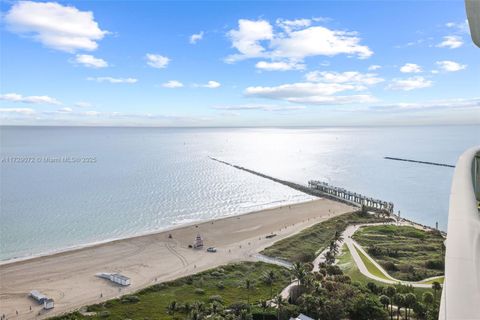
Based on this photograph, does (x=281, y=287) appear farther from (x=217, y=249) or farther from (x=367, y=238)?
(x=367, y=238)

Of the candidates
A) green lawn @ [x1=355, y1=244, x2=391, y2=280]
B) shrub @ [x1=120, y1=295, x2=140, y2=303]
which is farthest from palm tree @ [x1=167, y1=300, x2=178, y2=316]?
green lawn @ [x1=355, y1=244, x2=391, y2=280]

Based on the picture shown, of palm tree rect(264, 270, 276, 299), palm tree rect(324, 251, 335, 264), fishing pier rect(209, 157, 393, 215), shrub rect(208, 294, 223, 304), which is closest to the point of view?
shrub rect(208, 294, 223, 304)

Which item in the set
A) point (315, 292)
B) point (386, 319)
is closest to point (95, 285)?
point (315, 292)

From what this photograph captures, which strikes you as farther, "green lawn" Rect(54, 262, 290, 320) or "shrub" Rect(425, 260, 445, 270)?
"shrub" Rect(425, 260, 445, 270)

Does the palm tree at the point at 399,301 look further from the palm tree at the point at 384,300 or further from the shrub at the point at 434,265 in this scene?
the shrub at the point at 434,265

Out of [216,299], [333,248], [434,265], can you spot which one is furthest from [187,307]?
[434,265]

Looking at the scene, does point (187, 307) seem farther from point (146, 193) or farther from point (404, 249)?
point (146, 193)

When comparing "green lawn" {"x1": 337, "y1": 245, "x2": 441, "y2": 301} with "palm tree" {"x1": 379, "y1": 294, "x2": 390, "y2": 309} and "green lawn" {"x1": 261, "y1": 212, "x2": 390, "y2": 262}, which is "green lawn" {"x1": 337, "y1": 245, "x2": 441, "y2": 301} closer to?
"green lawn" {"x1": 261, "y1": 212, "x2": 390, "y2": 262}
